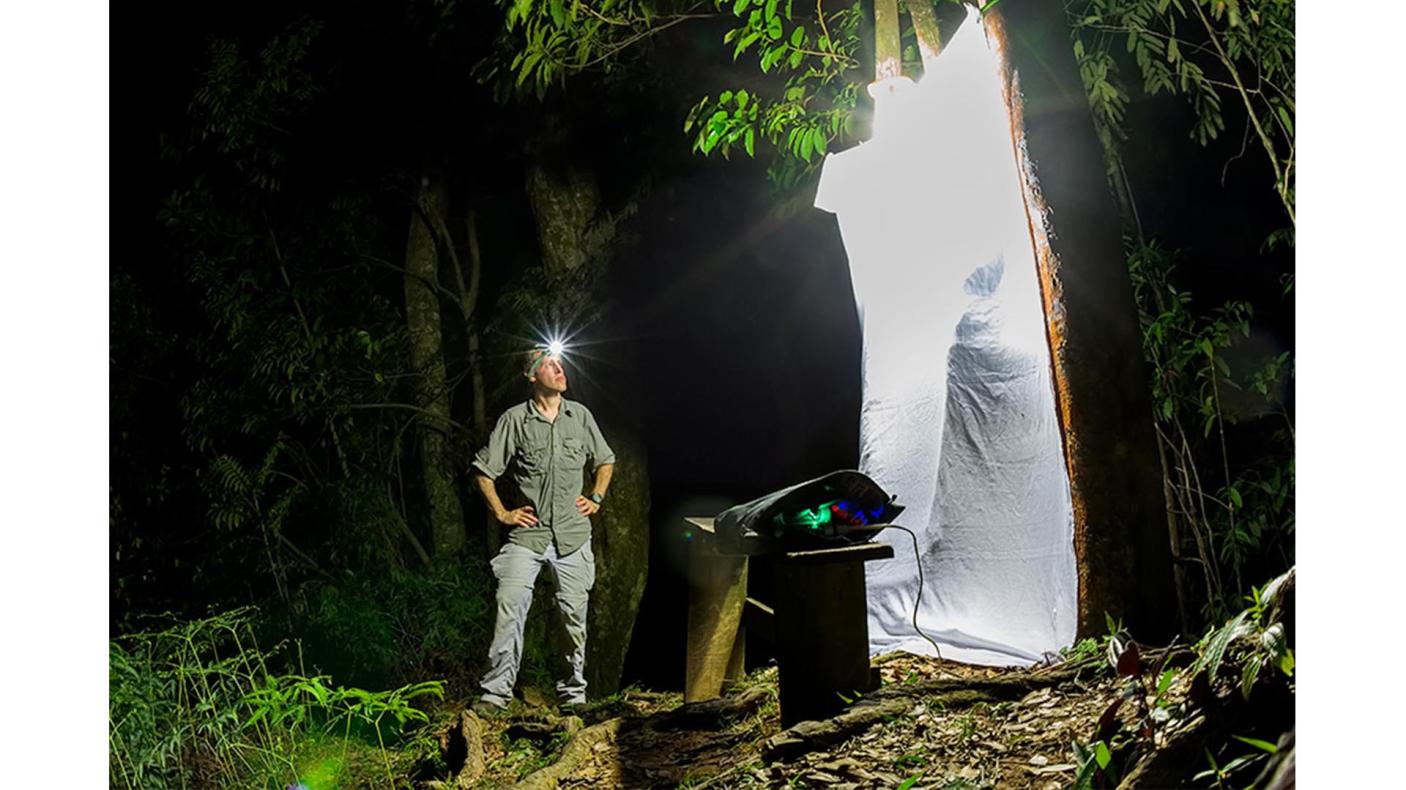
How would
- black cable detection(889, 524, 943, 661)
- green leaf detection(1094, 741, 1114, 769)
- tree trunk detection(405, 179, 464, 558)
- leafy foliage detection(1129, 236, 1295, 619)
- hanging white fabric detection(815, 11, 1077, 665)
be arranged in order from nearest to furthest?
green leaf detection(1094, 741, 1114, 769) < leafy foliage detection(1129, 236, 1295, 619) < hanging white fabric detection(815, 11, 1077, 665) < black cable detection(889, 524, 943, 661) < tree trunk detection(405, 179, 464, 558)

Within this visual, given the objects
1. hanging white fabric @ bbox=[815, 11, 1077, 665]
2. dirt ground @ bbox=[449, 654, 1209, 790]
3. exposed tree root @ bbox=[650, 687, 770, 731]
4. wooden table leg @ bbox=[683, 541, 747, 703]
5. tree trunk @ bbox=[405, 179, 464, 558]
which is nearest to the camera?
dirt ground @ bbox=[449, 654, 1209, 790]

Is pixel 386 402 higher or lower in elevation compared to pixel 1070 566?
higher

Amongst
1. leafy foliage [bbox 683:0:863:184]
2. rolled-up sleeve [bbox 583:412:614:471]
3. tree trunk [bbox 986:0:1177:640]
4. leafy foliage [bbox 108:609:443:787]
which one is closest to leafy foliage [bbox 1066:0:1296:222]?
tree trunk [bbox 986:0:1177:640]

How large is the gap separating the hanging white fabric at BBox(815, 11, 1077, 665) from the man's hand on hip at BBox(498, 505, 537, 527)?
3.05 ft

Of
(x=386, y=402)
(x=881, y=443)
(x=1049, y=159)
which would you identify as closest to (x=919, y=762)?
(x=881, y=443)

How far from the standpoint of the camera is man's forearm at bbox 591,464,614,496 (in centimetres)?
299

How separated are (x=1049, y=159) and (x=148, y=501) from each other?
9.20 ft

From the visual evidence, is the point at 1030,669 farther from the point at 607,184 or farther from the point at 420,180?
the point at 420,180

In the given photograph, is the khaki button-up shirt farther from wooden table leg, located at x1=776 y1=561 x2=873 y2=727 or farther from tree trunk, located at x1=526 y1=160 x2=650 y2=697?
wooden table leg, located at x1=776 y1=561 x2=873 y2=727

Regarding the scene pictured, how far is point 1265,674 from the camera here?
1.77 metres

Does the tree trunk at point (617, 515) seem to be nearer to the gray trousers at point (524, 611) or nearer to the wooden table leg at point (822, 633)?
the gray trousers at point (524, 611)

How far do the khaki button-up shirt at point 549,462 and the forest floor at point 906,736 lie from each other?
47 cm

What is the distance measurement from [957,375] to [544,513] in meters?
1.18
